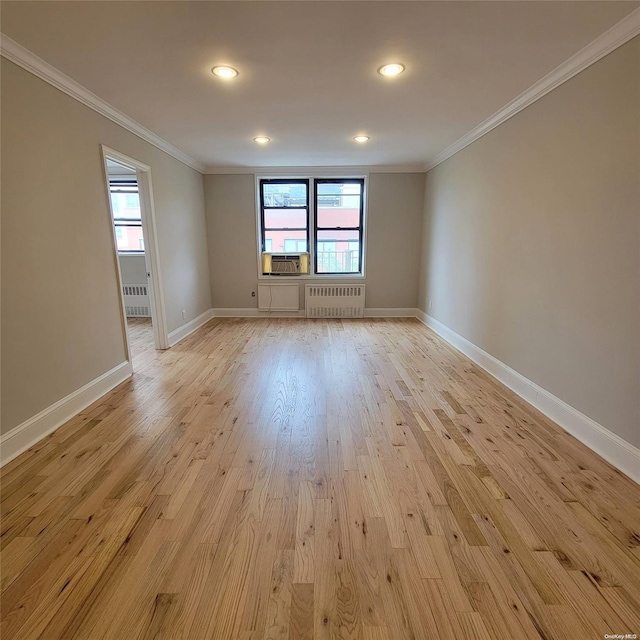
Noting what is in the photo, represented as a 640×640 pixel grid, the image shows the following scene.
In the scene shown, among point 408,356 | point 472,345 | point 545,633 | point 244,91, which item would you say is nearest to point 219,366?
point 408,356

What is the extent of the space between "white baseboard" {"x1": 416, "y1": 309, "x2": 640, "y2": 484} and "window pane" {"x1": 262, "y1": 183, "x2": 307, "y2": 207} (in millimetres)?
3860

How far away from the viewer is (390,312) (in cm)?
620

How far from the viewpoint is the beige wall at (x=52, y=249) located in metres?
2.10

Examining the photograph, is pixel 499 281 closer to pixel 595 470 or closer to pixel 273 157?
pixel 595 470

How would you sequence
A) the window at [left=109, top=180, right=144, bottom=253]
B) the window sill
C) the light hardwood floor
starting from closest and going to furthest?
the light hardwood floor < the window at [left=109, top=180, right=144, bottom=253] < the window sill

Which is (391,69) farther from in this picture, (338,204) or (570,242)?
(338,204)

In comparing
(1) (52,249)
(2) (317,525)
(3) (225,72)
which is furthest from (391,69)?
(2) (317,525)

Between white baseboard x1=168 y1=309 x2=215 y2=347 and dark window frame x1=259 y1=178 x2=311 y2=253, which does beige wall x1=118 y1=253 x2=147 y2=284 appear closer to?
white baseboard x1=168 y1=309 x2=215 y2=347

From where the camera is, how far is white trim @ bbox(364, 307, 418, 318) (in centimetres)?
618

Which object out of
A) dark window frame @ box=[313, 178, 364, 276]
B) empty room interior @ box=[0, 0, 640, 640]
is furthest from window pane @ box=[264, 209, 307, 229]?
empty room interior @ box=[0, 0, 640, 640]

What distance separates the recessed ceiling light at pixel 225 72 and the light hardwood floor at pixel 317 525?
8.18ft

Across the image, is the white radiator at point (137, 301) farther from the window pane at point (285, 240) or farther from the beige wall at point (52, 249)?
the beige wall at point (52, 249)

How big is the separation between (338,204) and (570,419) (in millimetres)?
4732

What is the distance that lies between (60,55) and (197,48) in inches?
35.7
